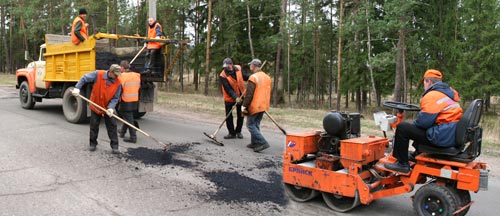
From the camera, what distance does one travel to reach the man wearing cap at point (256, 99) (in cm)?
745

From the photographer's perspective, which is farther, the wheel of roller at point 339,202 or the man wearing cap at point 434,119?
the wheel of roller at point 339,202

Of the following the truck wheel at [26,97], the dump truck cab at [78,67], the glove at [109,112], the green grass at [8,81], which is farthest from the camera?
the green grass at [8,81]

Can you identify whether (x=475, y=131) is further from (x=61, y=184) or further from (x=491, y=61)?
(x=491, y=61)

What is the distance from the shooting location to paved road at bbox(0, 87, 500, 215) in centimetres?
464

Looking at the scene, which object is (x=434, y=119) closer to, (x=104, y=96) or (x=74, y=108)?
(x=104, y=96)

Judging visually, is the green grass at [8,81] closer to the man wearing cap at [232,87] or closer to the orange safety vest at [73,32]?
the orange safety vest at [73,32]

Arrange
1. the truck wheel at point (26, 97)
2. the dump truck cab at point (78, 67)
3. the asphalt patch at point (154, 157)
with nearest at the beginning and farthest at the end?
the asphalt patch at point (154, 157) → the dump truck cab at point (78, 67) → the truck wheel at point (26, 97)

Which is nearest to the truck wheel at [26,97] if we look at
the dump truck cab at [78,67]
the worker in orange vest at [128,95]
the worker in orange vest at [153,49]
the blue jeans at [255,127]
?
the dump truck cab at [78,67]

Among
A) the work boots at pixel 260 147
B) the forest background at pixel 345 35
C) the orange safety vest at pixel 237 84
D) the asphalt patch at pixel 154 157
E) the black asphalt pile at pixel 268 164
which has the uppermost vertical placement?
the forest background at pixel 345 35

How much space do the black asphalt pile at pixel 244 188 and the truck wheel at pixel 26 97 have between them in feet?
27.0

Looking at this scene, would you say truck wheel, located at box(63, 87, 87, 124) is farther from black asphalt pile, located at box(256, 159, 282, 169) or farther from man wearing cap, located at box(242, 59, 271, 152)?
black asphalt pile, located at box(256, 159, 282, 169)

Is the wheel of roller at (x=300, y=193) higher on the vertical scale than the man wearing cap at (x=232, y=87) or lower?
lower

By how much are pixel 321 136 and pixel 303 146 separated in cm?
28

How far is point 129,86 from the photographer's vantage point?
8.05 metres
